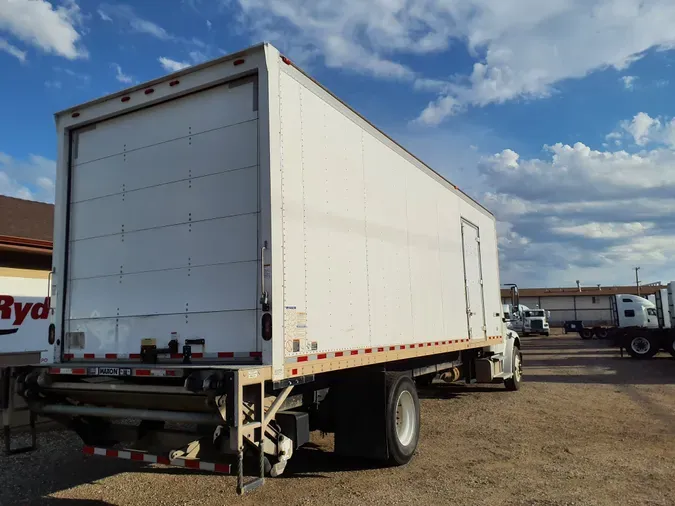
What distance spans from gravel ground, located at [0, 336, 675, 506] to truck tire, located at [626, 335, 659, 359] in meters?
15.0

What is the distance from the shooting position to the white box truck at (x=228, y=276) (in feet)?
14.9

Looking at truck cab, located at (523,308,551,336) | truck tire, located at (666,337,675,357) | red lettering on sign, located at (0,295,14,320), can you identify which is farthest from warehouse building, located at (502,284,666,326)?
red lettering on sign, located at (0,295,14,320)

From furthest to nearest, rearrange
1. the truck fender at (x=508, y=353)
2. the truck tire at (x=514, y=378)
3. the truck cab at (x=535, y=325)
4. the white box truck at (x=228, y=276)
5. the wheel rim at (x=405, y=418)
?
the truck cab at (x=535, y=325), the truck tire at (x=514, y=378), the truck fender at (x=508, y=353), the wheel rim at (x=405, y=418), the white box truck at (x=228, y=276)

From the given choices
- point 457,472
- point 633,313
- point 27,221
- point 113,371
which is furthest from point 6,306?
point 633,313

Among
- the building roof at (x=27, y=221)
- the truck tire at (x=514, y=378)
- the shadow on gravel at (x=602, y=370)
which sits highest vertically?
the building roof at (x=27, y=221)


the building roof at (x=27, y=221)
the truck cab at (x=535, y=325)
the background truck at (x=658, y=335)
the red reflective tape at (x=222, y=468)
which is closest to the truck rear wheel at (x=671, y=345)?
the background truck at (x=658, y=335)

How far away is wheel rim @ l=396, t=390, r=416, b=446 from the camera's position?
21.5 ft

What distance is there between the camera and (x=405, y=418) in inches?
264

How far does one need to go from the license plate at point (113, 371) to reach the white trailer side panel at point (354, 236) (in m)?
1.48

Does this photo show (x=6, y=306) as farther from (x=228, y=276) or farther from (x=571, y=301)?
(x=571, y=301)

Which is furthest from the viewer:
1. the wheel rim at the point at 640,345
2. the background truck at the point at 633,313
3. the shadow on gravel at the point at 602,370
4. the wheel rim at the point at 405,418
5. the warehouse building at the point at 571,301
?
the warehouse building at the point at 571,301

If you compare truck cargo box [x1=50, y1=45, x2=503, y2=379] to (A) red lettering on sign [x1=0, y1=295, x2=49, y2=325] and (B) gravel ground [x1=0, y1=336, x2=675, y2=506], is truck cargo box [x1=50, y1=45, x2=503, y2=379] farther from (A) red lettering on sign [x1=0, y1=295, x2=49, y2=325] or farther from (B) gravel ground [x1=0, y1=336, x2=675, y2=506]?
(A) red lettering on sign [x1=0, y1=295, x2=49, y2=325]

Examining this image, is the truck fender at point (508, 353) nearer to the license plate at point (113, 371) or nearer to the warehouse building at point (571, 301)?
the license plate at point (113, 371)

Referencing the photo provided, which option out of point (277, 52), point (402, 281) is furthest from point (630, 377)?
point (277, 52)
